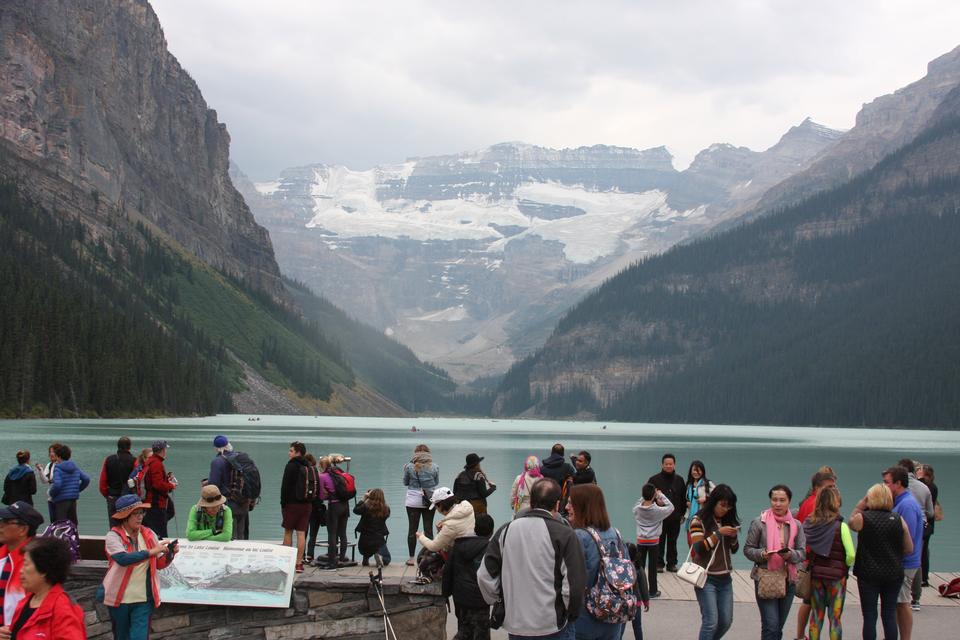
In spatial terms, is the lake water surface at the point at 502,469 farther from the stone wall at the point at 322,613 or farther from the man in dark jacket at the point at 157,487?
the stone wall at the point at 322,613

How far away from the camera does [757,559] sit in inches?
605

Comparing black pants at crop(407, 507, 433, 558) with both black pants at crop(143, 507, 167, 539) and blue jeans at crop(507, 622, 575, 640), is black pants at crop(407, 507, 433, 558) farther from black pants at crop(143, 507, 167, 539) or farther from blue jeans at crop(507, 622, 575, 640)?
blue jeans at crop(507, 622, 575, 640)

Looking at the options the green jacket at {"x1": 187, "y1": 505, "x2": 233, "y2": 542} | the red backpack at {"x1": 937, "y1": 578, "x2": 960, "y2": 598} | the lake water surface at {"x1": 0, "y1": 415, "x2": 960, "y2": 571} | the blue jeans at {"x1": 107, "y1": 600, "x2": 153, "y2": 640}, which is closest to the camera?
the blue jeans at {"x1": 107, "y1": 600, "x2": 153, "y2": 640}

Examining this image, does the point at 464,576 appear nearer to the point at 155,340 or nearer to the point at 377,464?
the point at 377,464

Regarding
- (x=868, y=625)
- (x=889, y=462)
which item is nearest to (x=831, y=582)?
(x=868, y=625)

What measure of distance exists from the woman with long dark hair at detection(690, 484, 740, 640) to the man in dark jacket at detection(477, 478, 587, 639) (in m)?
4.33

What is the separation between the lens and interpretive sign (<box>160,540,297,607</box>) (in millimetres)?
16125

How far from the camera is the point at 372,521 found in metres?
20.7

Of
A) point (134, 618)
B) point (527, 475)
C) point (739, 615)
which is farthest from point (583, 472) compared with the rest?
point (134, 618)

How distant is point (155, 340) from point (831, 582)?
16301 centimetres

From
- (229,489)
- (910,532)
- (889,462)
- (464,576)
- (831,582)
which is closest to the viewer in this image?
(464,576)

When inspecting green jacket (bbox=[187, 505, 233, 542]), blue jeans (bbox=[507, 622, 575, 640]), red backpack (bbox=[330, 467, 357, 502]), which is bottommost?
blue jeans (bbox=[507, 622, 575, 640])

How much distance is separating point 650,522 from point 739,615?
2.28 metres

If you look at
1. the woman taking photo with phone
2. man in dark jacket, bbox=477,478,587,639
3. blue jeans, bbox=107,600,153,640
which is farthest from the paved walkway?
man in dark jacket, bbox=477,478,587,639
